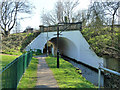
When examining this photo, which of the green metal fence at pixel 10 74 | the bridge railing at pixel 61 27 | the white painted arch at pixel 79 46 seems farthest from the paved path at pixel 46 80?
the bridge railing at pixel 61 27

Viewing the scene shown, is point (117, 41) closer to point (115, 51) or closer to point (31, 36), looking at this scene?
point (115, 51)

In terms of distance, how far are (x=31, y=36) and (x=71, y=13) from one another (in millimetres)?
17119

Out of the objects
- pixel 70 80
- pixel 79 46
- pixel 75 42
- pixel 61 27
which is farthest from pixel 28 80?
pixel 61 27

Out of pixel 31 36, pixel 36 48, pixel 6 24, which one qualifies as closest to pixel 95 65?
pixel 36 48

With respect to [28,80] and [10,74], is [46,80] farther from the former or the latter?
[10,74]

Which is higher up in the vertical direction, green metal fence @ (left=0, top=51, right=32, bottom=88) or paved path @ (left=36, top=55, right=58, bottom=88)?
green metal fence @ (left=0, top=51, right=32, bottom=88)

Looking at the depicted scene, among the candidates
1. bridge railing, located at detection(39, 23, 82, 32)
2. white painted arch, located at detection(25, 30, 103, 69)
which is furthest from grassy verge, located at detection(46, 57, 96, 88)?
bridge railing, located at detection(39, 23, 82, 32)

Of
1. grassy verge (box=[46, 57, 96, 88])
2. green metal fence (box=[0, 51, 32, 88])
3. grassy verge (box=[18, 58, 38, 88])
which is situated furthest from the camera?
grassy verge (box=[46, 57, 96, 88])

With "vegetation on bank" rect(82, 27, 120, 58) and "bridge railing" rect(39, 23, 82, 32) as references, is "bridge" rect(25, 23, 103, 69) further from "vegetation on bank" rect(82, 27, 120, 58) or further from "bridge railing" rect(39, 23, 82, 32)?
"vegetation on bank" rect(82, 27, 120, 58)

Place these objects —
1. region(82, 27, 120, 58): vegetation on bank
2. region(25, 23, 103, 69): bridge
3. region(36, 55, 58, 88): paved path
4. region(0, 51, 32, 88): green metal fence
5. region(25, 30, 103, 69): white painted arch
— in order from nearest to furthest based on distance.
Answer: region(0, 51, 32, 88): green metal fence, region(36, 55, 58, 88): paved path, region(82, 27, 120, 58): vegetation on bank, region(25, 30, 103, 69): white painted arch, region(25, 23, 103, 69): bridge

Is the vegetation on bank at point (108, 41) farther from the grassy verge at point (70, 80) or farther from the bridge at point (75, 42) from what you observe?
the grassy verge at point (70, 80)

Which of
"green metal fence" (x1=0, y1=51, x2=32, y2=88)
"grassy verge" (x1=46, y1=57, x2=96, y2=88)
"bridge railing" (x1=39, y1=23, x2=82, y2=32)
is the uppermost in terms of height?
"bridge railing" (x1=39, y1=23, x2=82, y2=32)

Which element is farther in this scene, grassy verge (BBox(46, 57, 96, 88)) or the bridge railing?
the bridge railing

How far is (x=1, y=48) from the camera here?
63.1 feet
